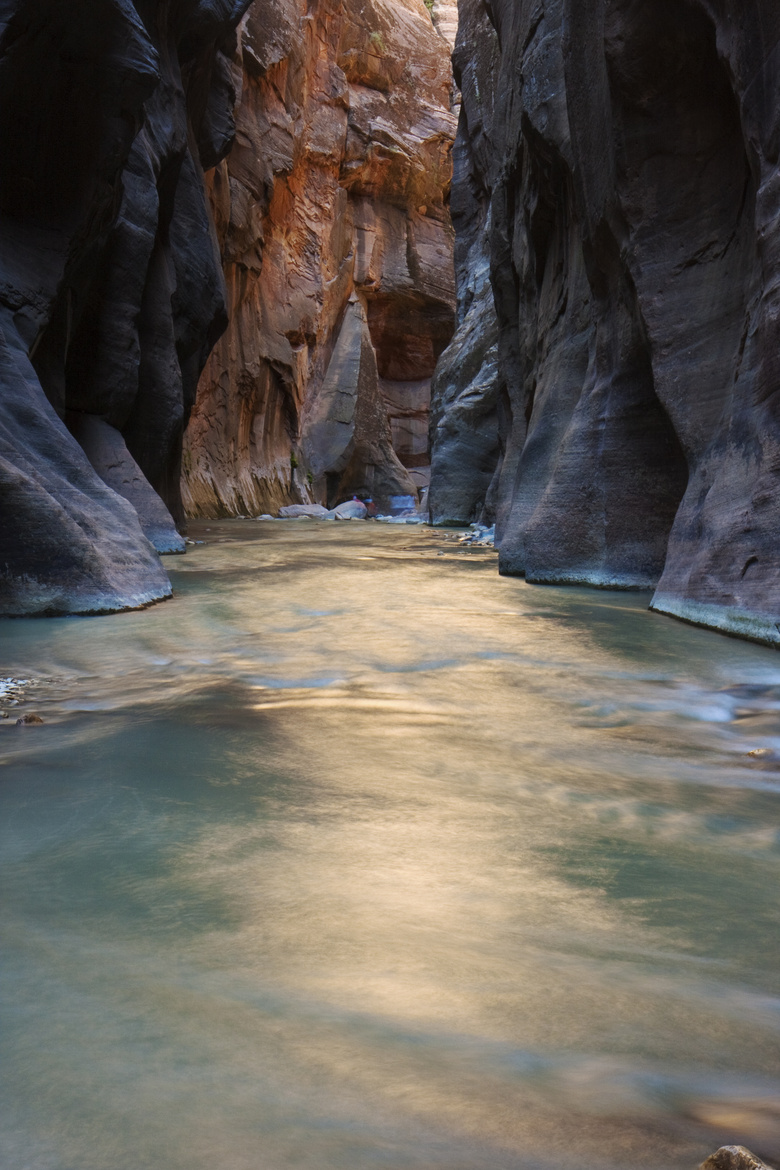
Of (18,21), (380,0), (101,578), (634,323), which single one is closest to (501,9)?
(634,323)

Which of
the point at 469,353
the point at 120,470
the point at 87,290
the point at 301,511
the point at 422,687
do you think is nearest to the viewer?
the point at 422,687

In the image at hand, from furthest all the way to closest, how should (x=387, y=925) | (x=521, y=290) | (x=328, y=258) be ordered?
(x=328, y=258), (x=521, y=290), (x=387, y=925)

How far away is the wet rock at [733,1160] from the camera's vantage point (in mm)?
892

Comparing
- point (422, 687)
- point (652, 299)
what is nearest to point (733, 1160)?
point (422, 687)

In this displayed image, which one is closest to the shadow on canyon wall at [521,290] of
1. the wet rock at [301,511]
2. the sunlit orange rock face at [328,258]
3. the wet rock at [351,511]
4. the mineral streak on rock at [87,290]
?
the mineral streak on rock at [87,290]

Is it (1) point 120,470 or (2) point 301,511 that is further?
(2) point 301,511

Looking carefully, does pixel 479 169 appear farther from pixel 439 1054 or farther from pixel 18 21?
pixel 439 1054

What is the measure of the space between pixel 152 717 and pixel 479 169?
1737 centimetres

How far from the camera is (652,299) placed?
6664mm

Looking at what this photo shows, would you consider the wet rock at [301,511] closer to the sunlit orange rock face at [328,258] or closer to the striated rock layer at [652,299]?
the sunlit orange rock face at [328,258]

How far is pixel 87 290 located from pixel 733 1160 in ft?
30.1

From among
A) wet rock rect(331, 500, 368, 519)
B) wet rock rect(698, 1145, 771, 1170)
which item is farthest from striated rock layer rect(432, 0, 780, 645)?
wet rock rect(331, 500, 368, 519)

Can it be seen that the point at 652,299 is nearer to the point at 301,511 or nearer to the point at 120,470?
the point at 120,470

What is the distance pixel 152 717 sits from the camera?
2.96 metres
